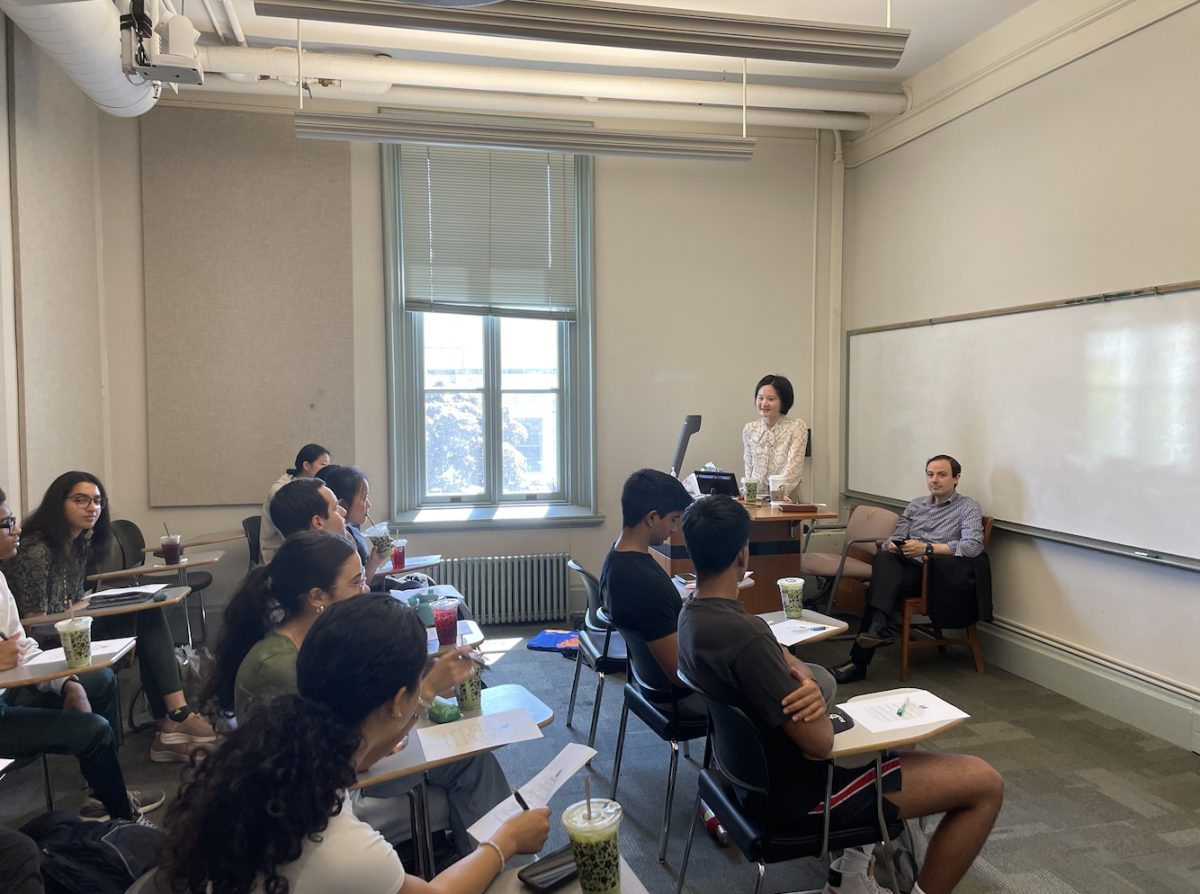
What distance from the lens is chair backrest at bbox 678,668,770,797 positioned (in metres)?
1.90

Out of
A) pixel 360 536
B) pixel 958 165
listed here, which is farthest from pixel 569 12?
pixel 958 165

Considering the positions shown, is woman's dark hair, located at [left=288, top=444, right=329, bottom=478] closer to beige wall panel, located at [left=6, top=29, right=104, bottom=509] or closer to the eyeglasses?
the eyeglasses

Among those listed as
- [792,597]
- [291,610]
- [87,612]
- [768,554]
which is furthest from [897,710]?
[87,612]

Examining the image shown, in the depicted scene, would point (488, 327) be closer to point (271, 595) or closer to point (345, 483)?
point (345, 483)

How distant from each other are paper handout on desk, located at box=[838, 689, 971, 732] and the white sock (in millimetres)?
402

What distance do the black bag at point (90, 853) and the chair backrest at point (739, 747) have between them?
132 centimetres

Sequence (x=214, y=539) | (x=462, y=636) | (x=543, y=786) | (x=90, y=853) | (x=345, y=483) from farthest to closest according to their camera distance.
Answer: (x=214, y=539) < (x=345, y=483) < (x=462, y=636) < (x=90, y=853) < (x=543, y=786)

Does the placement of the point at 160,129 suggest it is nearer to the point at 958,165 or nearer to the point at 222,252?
the point at 222,252

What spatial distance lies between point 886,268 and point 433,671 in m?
4.99

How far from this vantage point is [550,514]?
19.3 ft

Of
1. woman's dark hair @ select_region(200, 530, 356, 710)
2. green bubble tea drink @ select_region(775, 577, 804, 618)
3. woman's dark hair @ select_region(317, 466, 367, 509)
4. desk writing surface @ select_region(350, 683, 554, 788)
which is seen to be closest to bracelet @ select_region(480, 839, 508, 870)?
desk writing surface @ select_region(350, 683, 554, 788)

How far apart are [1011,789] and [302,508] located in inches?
120

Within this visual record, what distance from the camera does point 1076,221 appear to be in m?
4.14

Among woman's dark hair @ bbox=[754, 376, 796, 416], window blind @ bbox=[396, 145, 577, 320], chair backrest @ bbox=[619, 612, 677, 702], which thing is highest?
window blind @ bbox=[396, 145, 577, 320]
